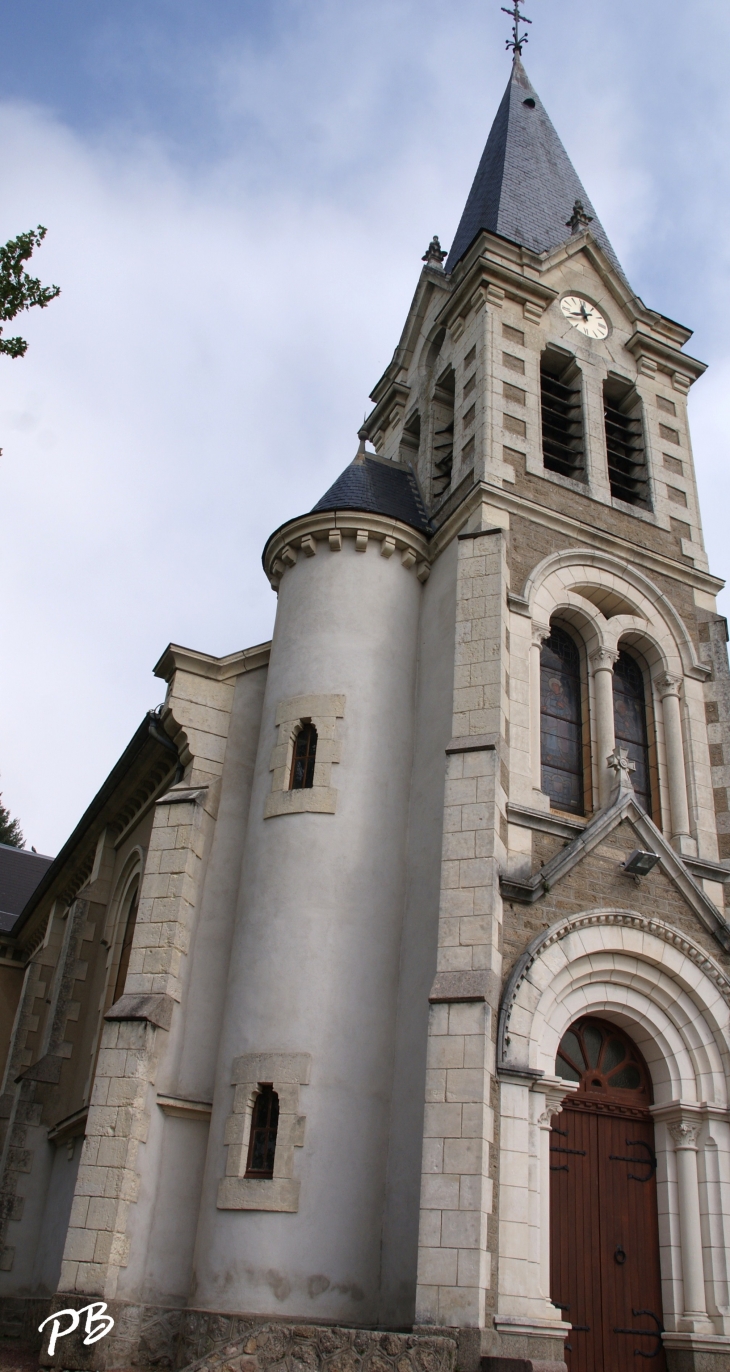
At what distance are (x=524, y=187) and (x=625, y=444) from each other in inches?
277

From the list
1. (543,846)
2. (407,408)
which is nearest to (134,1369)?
(543,846)

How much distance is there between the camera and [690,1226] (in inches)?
481

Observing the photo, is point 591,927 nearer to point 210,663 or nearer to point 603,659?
point 603,659

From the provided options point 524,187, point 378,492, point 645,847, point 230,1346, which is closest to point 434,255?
point 524,187

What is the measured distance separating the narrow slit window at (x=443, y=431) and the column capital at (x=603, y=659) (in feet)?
13.7

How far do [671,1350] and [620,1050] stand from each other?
307cm

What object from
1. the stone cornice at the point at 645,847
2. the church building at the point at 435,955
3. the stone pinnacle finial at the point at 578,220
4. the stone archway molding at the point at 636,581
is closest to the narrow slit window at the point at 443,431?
the church building at the point at 435,955

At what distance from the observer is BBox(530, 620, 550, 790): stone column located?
1427cm

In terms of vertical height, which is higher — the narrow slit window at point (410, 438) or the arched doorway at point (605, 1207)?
the narrow slit window at point (410, 438)

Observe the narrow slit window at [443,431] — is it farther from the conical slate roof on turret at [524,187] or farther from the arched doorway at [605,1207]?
the arched doorway at [605,1207]

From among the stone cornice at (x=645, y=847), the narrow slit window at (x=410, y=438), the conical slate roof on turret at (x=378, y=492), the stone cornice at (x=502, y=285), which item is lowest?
the stone cornice at (x=645, y=847)

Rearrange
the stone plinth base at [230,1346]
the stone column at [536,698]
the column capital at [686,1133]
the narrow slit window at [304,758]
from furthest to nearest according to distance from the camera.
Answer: the narrow slit window at [304,758] < the stone column at [536,698] < the column capital at [686,1133] < the stone plinth base at [230,1346]

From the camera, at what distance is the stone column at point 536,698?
46.8ft

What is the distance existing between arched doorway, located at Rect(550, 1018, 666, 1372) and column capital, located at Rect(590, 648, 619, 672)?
16.1 ft
